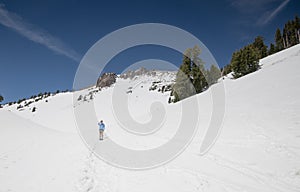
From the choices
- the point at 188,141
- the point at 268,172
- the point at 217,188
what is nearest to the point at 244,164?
the point at 268,172

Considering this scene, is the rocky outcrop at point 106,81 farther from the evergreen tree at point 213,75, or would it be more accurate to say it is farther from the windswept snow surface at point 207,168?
the windswept snow surface at point 207,168

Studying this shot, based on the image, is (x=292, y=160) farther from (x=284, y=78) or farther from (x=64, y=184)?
(x=284, y=78)

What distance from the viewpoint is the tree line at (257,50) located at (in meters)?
40.1

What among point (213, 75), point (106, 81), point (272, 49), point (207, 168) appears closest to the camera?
point (207, 168)

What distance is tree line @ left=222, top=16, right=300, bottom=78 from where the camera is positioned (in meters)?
40.1

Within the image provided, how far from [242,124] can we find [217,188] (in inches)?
374

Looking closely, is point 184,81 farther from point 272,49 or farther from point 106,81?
point 106,81

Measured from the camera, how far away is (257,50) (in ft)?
141

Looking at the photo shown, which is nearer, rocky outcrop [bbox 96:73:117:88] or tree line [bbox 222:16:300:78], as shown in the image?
tree line [bbox 222:16:300:78]

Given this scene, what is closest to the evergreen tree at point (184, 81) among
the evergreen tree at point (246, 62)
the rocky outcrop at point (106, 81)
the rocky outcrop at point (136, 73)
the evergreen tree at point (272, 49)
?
the evergreen tree at point (246, 62)

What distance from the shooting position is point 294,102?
1549cm

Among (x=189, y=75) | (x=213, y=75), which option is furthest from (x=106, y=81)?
(x=189, y=75)

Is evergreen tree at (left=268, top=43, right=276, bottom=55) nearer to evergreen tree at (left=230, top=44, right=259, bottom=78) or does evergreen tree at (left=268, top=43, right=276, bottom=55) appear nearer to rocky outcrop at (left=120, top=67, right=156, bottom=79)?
evergreen tree at (left=230, top=44, right=259, bottom=78)

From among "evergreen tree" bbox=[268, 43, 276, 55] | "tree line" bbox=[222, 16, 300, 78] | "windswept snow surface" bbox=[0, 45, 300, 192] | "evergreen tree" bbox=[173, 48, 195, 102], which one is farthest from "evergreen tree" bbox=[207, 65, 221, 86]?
"evergreen tree" bbox=[268, 43, 276, 55]
